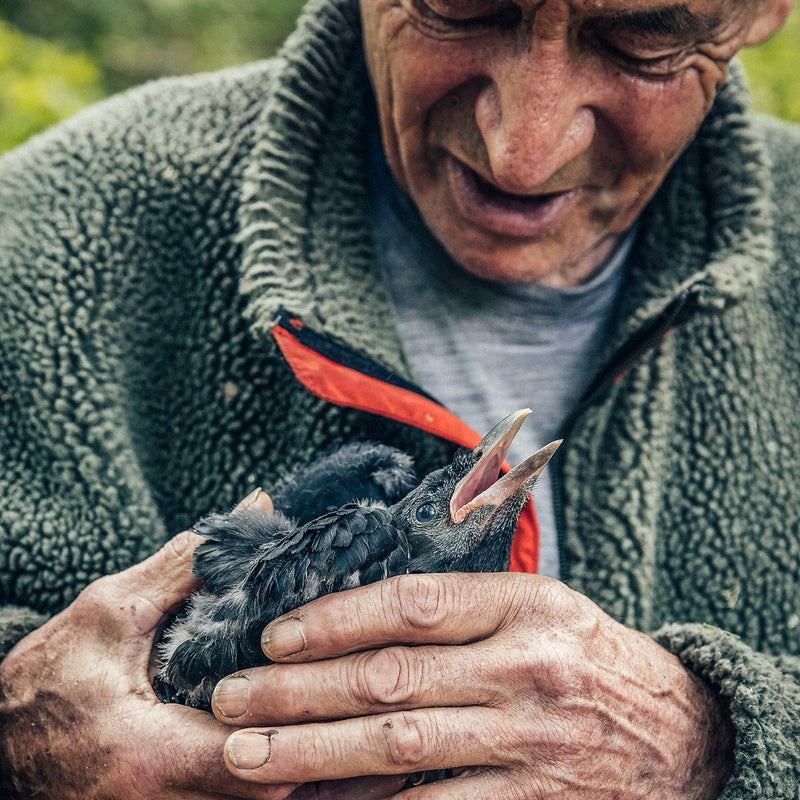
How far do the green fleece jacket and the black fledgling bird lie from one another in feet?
0.82

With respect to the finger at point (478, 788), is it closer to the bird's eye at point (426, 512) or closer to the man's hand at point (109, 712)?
the man's hand at point (109, 712)

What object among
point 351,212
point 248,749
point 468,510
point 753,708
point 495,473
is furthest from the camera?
point 351,212

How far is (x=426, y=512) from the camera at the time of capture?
7.80ft

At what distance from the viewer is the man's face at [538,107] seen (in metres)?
2.21

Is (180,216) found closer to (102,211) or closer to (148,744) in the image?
(102,211)

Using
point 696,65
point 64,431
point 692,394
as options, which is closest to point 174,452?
point 64,431

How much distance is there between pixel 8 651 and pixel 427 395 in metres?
1.22

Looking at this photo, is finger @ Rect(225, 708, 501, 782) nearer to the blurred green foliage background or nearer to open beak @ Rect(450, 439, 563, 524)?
open beak @ Rect(450, 439, 563, 524)

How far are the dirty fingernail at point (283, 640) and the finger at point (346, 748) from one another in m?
0.15

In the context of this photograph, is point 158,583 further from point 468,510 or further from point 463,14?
point 463,14

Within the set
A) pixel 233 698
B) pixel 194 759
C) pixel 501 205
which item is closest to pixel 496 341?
pixel 501 205

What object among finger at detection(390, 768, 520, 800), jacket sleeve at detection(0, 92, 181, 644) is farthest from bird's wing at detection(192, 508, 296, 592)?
finger at detection(390, 768, 520, 800)

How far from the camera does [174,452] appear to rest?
2.84 m

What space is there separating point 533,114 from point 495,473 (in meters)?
0.85
